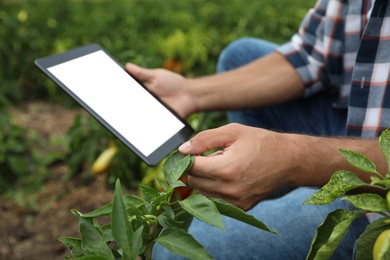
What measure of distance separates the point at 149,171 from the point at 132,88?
0.94 m

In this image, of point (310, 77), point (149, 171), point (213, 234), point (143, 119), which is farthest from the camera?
point (149, 171)

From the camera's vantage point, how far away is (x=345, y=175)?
0.96m

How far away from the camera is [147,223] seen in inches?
39.0

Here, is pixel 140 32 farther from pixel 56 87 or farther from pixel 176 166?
pixel 176 166

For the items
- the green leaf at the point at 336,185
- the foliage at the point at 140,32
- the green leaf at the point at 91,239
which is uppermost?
the green leaf at the point at 336,185

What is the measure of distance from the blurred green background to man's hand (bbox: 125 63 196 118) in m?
0.77

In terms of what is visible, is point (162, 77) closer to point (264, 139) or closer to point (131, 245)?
point (264, 139)

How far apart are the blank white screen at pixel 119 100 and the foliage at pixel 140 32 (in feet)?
6.24

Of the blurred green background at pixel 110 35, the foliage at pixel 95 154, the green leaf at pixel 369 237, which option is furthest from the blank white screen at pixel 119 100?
the blurred green background at pixel 110 35

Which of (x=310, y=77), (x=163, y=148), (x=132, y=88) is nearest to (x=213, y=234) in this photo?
(x=163, y=148)

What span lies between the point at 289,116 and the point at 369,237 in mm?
1185

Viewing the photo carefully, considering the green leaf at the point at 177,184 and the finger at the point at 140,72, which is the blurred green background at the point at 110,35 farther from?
the green leaf at the point at 177,184

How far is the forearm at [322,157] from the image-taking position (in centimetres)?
120

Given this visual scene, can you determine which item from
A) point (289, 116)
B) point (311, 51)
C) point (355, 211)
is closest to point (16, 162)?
point (289, 116)
